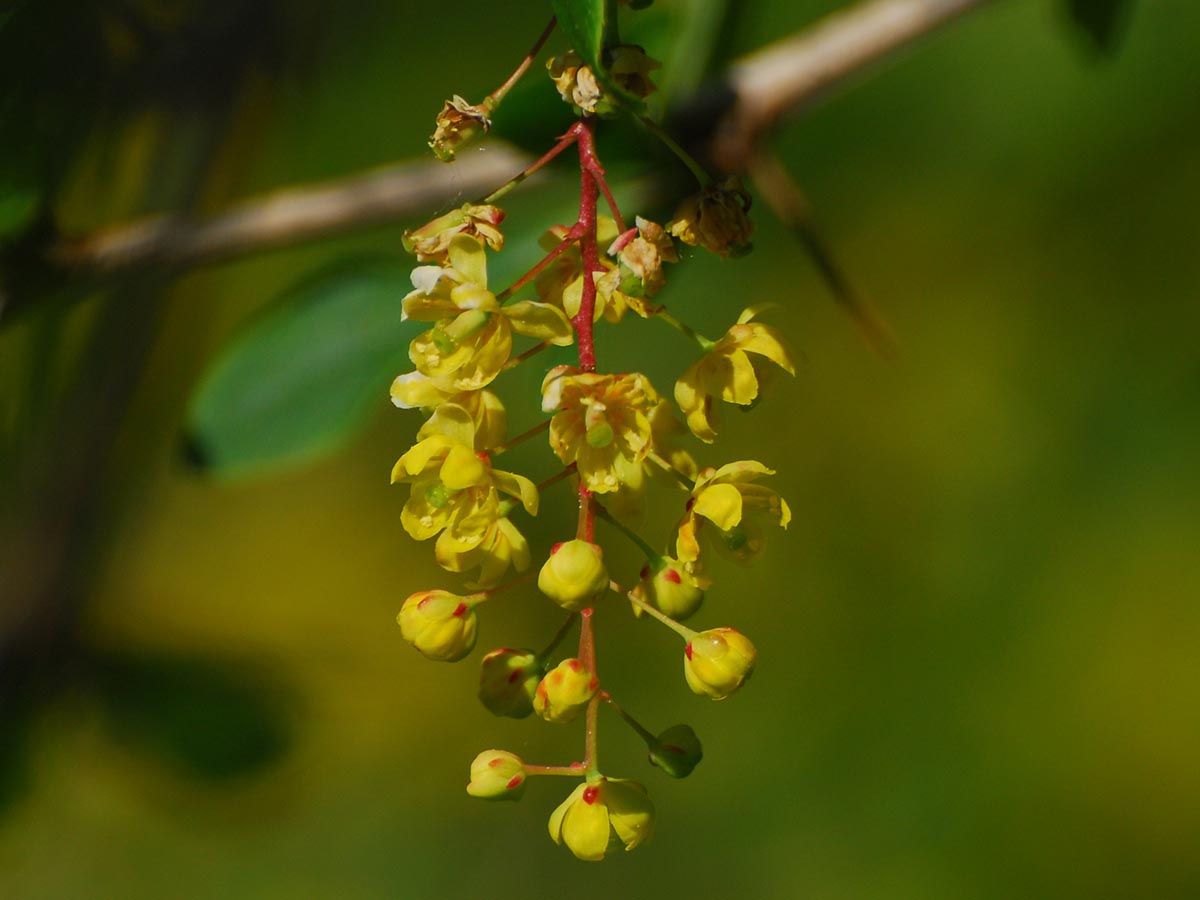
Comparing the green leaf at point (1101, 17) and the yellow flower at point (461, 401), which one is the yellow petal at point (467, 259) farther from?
the green leaf at point (1101, 17)

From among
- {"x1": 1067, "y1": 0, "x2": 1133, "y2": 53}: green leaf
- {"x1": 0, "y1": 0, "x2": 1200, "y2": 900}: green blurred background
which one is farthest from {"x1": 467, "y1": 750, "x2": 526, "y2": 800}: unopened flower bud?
{"x1": 0, "y1": 0, "x2": 1200, "y2": 900}: green blurred background

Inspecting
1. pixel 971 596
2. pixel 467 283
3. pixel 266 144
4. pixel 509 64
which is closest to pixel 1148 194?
pixel 971 596

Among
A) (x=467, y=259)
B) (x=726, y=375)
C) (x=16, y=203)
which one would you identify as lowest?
(x=726, y=375)

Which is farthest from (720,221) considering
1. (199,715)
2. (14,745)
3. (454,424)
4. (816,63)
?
(14,745)

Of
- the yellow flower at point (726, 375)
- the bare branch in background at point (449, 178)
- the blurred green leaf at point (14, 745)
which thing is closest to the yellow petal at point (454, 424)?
the yellow flower at point (726, 375)

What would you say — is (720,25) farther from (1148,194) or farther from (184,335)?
(1148,194)

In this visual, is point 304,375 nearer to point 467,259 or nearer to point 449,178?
point 449,178
